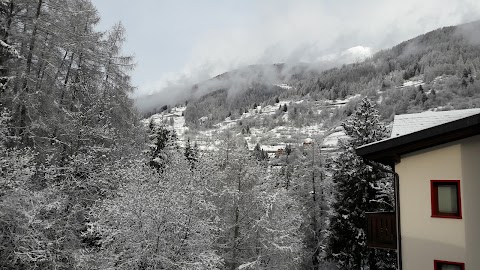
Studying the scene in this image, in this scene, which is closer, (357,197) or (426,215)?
(426,215)

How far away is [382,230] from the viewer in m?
13.4

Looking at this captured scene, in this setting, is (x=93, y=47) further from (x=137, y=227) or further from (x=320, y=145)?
(x=320, y=145)

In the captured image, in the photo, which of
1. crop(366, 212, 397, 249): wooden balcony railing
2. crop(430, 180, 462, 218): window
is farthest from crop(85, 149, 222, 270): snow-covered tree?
crop(430, 180, 462, 218): window

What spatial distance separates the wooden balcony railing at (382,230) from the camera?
13.0m

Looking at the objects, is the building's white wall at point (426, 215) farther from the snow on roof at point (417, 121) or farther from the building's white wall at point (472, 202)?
the snow on roof at point (417, 121)

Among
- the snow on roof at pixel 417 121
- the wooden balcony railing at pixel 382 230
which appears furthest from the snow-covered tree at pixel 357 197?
the wooden balcony railing at pixel 382 230

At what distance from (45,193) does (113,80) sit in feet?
36.0

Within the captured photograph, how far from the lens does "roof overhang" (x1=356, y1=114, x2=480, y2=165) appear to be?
34.6ft

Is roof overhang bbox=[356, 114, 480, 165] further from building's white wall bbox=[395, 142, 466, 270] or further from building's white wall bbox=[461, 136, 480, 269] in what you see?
building's white wall bbox=[461, 136, 480, 269]

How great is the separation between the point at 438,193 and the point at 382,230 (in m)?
2.71

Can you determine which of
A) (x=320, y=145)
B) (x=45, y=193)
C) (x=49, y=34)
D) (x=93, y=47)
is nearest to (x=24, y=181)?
(x=45, y=193)

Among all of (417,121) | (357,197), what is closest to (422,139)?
(417,121)

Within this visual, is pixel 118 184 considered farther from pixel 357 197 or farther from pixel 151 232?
pixel 357 197

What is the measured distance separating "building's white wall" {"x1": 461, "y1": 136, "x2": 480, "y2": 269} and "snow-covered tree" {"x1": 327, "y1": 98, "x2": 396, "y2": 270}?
14237mm
